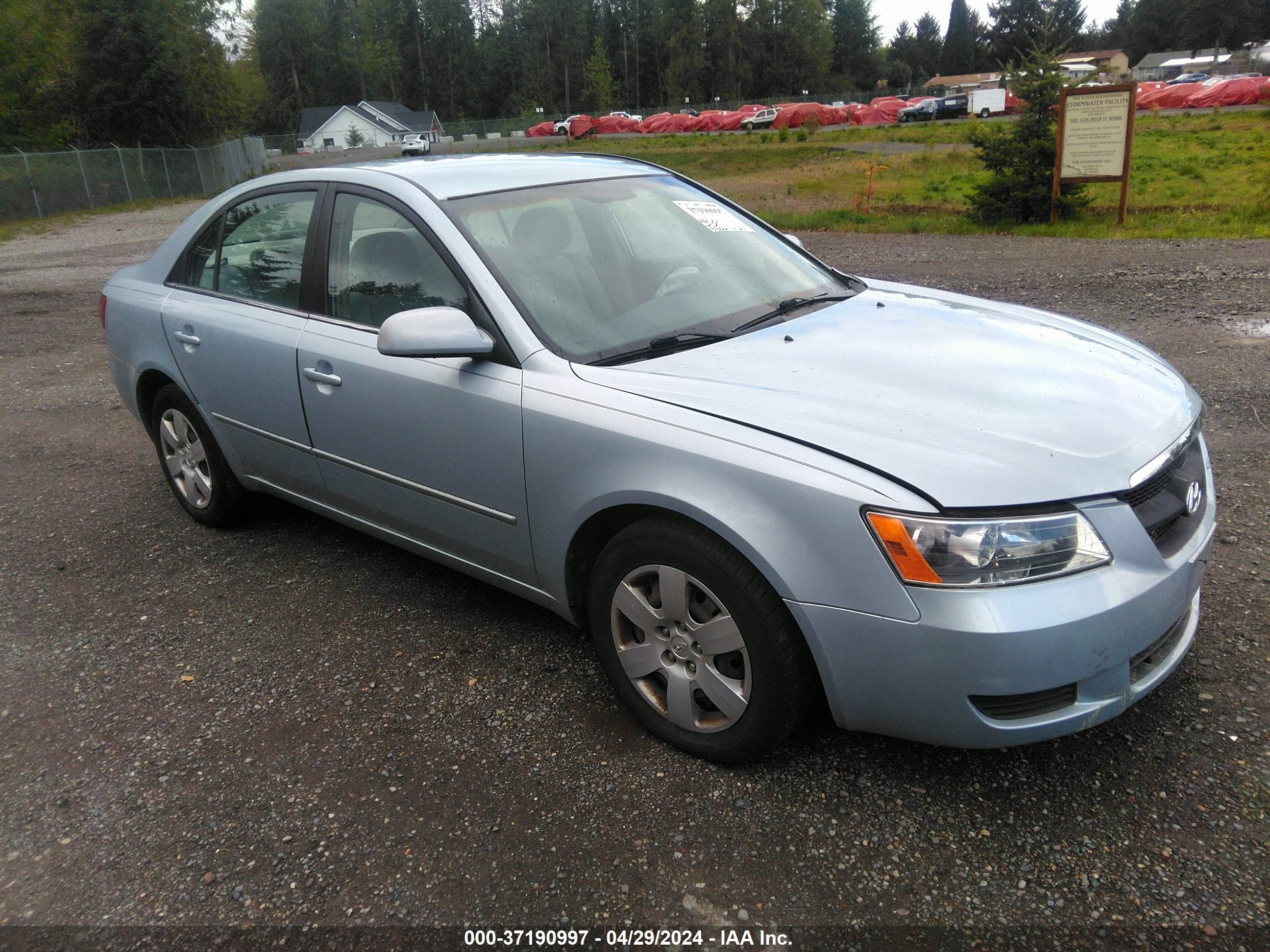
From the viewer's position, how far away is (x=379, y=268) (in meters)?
3.51

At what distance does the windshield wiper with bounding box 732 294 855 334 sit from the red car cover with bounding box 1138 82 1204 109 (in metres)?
47.4

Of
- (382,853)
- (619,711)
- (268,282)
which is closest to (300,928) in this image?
(382,853)

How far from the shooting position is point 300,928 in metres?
2.26

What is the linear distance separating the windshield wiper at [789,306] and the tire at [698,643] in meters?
0.93

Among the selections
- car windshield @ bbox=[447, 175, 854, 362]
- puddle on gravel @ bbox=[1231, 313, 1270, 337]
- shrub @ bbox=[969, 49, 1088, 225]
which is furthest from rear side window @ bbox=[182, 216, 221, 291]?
shrub @ bbox=[969, 49, 1088, 225]

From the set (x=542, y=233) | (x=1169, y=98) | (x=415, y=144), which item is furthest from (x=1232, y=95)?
(x=542, y=233)

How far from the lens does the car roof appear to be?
11.5ft

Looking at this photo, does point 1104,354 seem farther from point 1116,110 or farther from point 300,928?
point 1116,110

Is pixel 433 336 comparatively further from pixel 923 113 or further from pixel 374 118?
pixel 374 118

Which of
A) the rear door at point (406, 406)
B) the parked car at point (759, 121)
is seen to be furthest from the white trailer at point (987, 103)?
the rear door at point (406, 406)

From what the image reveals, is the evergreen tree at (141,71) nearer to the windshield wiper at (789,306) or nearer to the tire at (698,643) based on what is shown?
the windshield wiper at (789,306)

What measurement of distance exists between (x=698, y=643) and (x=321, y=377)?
1872mm

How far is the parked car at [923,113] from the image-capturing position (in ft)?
176

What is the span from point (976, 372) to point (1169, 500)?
0.62 m
